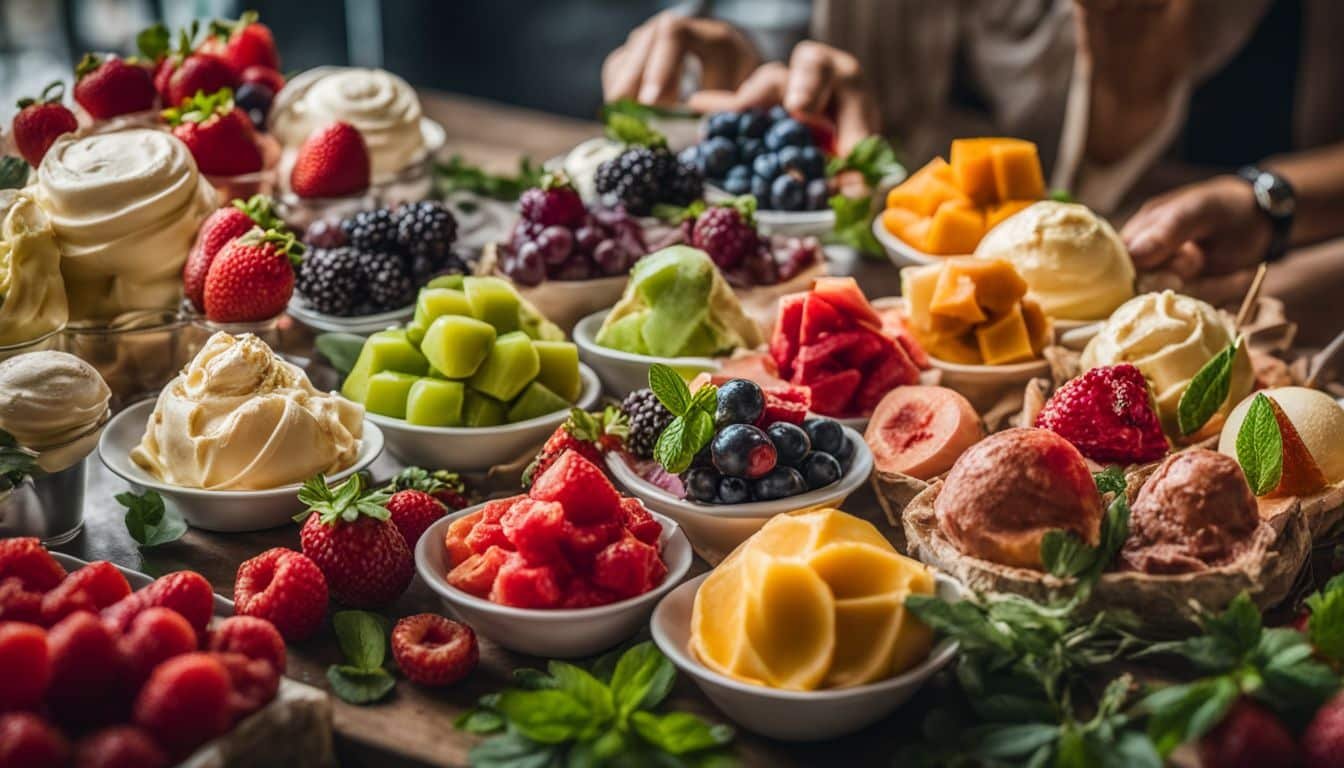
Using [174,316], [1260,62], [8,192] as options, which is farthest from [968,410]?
[1260,62]

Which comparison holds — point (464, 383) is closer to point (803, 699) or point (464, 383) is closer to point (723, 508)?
point (723, 508)

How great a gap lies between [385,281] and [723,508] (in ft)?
3.08

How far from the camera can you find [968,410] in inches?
73.9

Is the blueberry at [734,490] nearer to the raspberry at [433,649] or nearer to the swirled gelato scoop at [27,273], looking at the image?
the raspberry at [433,649]

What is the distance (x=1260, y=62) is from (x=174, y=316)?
3.48 meters

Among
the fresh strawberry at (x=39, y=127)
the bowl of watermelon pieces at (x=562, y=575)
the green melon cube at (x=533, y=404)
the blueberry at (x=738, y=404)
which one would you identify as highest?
the fresh strawberry at (x=39, y=127)

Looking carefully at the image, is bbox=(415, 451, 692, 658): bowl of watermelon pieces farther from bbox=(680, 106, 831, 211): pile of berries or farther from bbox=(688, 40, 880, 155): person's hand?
bbox=(688, 40, 880, 155): person's hand

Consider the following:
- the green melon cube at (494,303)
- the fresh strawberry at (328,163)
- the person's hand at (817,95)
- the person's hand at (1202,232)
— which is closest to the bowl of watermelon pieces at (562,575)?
the green melon cube at (494,303)

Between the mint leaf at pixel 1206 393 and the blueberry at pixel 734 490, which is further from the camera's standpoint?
the mint leaf at pixel 1206 393

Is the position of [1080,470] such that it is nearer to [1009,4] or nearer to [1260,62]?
[1009,4]

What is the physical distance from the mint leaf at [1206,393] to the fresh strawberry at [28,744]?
1509mm

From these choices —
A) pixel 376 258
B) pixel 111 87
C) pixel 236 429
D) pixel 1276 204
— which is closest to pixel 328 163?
pixel 376 258

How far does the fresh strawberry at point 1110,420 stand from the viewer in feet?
5.74

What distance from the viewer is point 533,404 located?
198 cm
